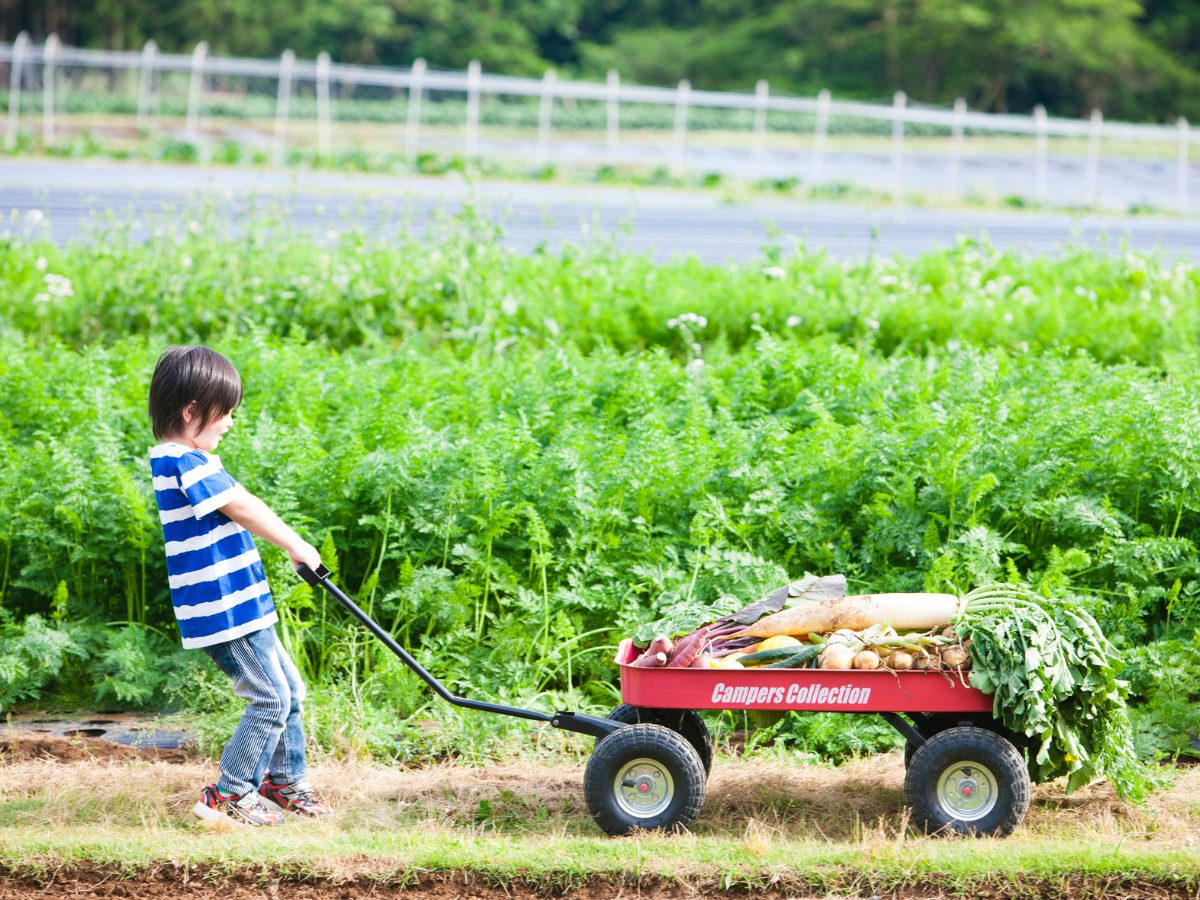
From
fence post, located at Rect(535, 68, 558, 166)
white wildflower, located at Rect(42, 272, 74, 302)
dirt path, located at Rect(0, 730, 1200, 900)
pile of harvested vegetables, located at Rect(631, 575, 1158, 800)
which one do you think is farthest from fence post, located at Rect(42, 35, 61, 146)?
pile of harvested vegetables, located at Rect(631, 575, 1158, 800)

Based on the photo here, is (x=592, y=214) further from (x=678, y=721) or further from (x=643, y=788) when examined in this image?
(x=643, y=788)

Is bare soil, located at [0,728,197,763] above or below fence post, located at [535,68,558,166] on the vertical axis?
below

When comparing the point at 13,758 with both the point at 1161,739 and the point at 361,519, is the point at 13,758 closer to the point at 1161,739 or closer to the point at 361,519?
the point at 361,519

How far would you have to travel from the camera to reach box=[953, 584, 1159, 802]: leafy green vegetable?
177 inches

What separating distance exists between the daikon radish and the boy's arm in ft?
5.23

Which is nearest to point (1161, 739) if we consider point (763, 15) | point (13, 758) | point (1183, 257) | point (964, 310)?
point (13, 758)

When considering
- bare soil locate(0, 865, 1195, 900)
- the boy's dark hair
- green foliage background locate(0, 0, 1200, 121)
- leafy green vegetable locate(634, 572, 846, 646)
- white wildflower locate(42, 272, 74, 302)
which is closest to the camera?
bare soil locate(0, 865, 1195, 900)

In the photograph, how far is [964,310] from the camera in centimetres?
1055

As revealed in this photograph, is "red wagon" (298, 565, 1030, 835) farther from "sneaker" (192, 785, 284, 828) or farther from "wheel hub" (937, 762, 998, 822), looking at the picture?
"sneaker" (192, 785, 284, 828)

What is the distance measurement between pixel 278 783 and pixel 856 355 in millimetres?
4495

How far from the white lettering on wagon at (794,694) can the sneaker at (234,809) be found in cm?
163

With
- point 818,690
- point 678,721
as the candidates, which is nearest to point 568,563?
point 678,721

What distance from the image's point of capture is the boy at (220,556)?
4.49m

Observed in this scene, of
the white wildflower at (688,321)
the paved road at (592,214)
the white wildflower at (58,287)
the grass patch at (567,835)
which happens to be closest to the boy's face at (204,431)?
the grass patch at (567,835)
